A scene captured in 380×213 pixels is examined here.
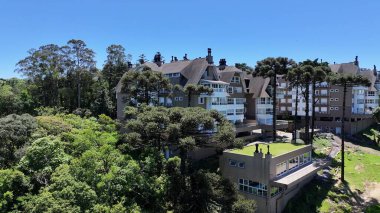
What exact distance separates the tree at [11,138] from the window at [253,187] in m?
22.3

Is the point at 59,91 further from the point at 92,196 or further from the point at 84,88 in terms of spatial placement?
the point at 92,196

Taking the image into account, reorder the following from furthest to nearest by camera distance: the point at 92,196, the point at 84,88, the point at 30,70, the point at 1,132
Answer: the point at 84,88 < the point at 30,70 < the point at 1,132 < the point at 92,196

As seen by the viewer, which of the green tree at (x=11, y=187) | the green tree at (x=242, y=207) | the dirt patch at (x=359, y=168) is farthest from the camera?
the dirt patch at (x=359, y=168)

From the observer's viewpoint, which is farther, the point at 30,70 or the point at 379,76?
the point at 379,76

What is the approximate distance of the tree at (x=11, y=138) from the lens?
27.2 metres

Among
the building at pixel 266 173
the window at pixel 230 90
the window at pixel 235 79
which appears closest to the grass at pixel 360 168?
the building at pixel 266 173

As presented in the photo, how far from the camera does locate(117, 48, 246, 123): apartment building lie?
44406 mm

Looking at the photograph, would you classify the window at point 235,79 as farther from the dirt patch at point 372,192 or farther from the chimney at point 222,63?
the dirt patch at point 372,192

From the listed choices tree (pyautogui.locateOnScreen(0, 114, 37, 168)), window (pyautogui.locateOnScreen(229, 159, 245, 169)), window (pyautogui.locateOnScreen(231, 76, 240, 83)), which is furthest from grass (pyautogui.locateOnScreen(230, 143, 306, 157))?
tree (pyautogui.locateOnScreen(0, 114, 37, 168))

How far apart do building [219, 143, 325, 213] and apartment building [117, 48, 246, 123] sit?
1202cm

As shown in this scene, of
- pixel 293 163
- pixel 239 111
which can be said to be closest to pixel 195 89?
pixel 239 111

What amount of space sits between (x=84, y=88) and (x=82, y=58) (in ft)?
23.3

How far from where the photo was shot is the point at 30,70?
52531mm

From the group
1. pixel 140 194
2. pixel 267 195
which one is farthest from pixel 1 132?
pixel 267 195
